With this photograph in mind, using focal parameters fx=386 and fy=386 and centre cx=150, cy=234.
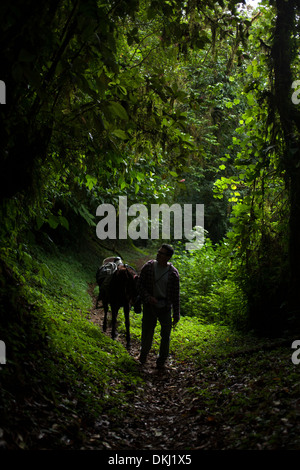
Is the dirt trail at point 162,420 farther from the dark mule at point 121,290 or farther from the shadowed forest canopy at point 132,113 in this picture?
the shadowed forest canopy at point 132,113

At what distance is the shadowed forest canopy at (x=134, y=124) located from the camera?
3.52 metres

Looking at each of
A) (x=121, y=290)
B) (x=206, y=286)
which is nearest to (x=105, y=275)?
(x=121, y=290)

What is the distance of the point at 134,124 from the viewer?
188 inches

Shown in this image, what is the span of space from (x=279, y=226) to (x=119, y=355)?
12.6 ft

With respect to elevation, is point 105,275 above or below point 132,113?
below

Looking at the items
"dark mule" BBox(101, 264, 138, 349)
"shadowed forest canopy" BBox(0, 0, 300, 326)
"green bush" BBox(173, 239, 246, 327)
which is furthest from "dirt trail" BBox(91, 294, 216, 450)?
"green bush" BBox(173, 239, 246, 327)

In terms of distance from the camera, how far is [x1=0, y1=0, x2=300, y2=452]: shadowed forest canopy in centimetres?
352

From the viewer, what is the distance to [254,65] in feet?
24.5

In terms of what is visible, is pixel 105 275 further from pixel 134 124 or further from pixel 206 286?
pixel 206 286

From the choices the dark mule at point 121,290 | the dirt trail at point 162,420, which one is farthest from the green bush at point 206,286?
the dirt trail at point 162,420

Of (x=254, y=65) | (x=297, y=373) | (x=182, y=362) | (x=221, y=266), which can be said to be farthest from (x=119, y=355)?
(x=221, y=266)

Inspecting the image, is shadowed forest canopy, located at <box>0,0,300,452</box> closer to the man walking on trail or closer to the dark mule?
the man walking on trail

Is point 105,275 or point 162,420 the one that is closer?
point 162,420

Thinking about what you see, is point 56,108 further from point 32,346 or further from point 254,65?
point 254,65
